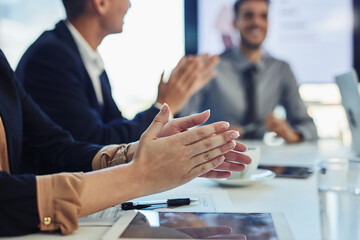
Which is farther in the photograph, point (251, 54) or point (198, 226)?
point (251, 54)

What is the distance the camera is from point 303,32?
2.71m

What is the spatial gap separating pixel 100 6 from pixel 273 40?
Answer: 1549 mm

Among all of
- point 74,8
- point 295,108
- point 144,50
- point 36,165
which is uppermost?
point 74,8

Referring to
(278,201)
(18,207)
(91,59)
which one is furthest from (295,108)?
(18,207)

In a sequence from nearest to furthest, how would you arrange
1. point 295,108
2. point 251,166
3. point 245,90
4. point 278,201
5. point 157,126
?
point 157,126 → point 278,201 → point 251,166 → point 295,108 → point 245,90

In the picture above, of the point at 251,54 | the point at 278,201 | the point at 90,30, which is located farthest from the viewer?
the point at 251,54

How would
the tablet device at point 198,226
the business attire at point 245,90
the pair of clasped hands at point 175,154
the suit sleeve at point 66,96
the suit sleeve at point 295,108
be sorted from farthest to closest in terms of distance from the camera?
1. the business attire at point 245,90
2. the suit sleeve at point 295,108
3. the suit sleeve at point 66,96
4. the pair of clasped hands at point 175,154
5. the tablet device at point 198,226

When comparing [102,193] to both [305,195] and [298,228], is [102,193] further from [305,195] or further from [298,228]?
[305,195]

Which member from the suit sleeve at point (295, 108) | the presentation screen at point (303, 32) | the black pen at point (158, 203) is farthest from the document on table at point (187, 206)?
the presentation screen at point (303, 32)

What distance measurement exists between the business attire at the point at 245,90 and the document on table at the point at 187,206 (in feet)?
5.68

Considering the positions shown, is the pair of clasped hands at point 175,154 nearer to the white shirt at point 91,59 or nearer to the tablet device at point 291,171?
the tablet device at point 291,171

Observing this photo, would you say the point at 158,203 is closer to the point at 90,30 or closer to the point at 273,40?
the point at 90,30

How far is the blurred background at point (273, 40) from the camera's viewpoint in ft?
8.76

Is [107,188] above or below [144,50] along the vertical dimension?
below
